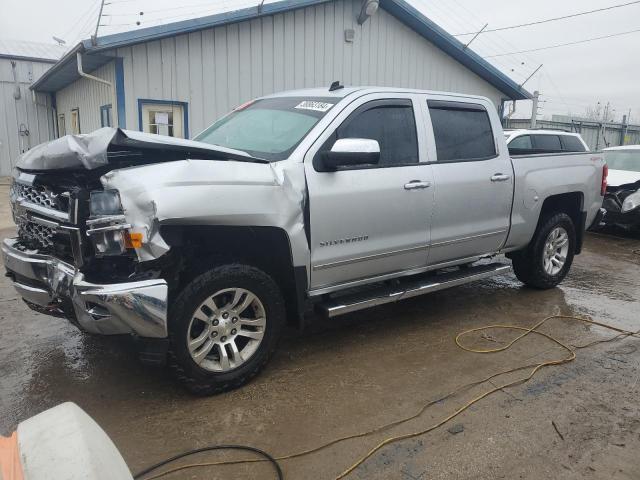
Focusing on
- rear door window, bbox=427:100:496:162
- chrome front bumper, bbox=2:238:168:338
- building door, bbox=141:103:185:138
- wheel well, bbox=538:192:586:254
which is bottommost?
chrome front bumper, bbox=2:238:168:338

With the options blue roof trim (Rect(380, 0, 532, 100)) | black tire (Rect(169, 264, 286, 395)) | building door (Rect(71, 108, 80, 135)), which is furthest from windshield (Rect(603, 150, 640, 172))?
building door (Rect(71, 108, 80, 135))

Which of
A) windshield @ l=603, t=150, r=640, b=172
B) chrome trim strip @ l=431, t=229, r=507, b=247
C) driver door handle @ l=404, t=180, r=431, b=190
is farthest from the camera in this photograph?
windshield @ l=603, t=150, r=640, b=172

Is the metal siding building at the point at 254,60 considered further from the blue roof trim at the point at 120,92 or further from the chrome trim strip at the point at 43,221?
the chrome trim strip at the point at 43,221

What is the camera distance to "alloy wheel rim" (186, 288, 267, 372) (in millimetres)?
3316

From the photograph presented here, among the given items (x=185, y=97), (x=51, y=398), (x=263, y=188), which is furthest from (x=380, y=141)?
(x=185, y=97)

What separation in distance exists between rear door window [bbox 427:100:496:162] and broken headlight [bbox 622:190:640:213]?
5773 mm

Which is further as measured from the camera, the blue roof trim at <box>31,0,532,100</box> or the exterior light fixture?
the exterior light fixture

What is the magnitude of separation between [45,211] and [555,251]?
17.1 ft

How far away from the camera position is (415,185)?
4.22 meters

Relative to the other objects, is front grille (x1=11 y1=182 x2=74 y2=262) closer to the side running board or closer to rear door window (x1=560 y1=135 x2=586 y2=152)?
the side running board

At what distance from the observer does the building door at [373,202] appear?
3.73 metres

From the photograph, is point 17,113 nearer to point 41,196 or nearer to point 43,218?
point 41,196

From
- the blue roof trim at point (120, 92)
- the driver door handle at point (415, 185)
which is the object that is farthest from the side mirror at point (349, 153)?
the blue roof trim at point (120, 92)

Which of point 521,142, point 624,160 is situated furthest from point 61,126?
point 624,160
